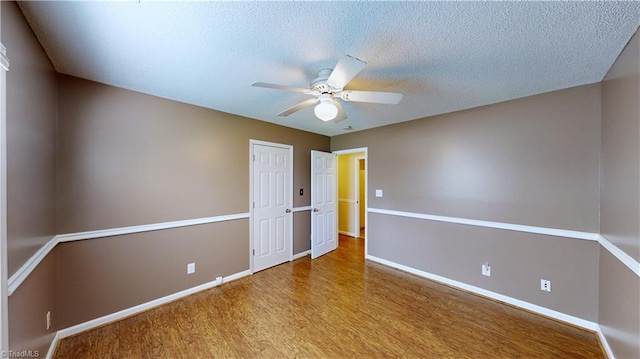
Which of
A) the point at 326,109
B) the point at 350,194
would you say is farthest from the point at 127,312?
the point at 350,194

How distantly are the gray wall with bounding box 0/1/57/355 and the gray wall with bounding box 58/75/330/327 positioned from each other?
0.14 m

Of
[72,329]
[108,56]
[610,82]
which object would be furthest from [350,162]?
[72,329]

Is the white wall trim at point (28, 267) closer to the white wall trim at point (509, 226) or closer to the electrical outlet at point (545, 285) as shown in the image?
the white wall trim at point (509, 226)

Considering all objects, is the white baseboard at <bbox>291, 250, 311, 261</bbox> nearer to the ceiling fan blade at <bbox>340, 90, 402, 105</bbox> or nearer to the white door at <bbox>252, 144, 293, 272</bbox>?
the white door at <bbox>252, 144, 293, 272</bbox>

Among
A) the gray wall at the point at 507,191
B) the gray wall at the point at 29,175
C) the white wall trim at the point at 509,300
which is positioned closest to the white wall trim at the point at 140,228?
the gray wall at the point at 29,175

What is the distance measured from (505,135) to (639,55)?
4.33 feet

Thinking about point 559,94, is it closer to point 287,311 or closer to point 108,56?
point 287,311

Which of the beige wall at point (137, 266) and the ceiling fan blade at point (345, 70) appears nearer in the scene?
the ceiling fan blade at point (345, 70)

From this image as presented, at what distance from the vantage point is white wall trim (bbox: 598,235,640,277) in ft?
4.64

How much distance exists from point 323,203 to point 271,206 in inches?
42.0

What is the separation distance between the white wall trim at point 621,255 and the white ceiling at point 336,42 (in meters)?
1.41

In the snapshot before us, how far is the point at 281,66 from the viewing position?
1868 millimetres

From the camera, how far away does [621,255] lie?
1624 mm

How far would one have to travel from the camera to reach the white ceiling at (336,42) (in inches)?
50.1
